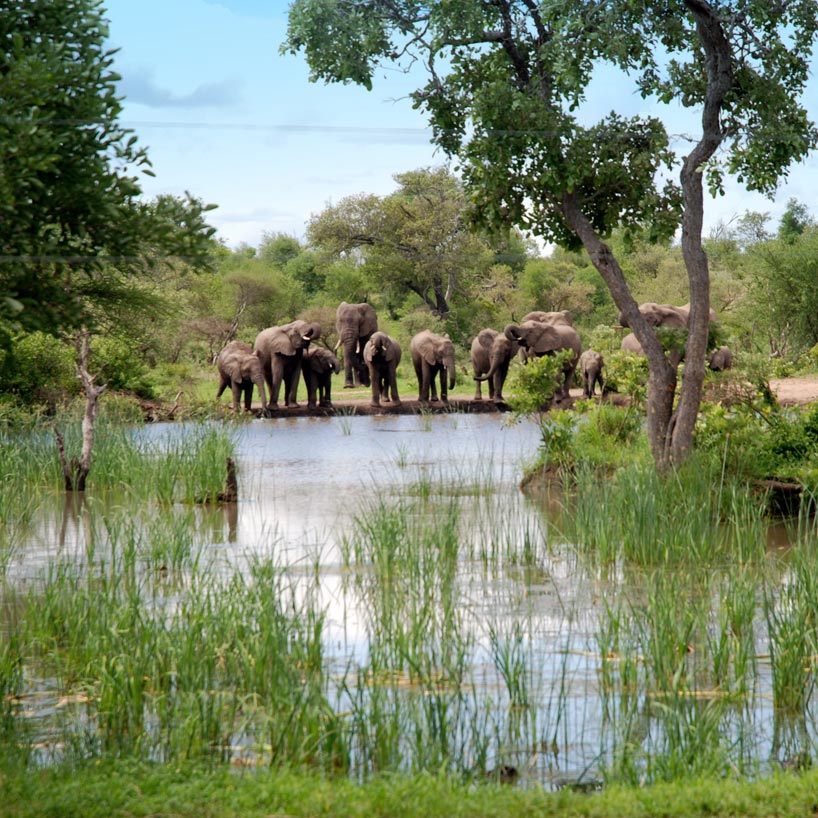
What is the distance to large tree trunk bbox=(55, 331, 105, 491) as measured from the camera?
1267 centimetres

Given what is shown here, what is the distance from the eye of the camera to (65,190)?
5301 mm

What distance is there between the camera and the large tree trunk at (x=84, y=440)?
41.6ft

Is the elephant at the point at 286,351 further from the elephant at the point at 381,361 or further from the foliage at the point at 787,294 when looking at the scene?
the foliage at the point at 787,294

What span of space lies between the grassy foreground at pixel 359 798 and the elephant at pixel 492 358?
23.7 meters

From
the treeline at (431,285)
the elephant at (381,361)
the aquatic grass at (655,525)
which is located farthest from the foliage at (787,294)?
the aquatic grass at (655,525)

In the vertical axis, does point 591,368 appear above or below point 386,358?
below

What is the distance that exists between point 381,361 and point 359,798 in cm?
2414

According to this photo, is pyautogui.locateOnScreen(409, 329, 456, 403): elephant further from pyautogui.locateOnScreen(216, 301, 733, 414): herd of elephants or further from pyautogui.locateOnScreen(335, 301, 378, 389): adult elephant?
pyautogui.locateOnScreen(335, 301, 378, 389): adult elephant

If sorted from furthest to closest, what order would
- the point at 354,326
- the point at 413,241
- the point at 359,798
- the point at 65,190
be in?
the point at 413,241, the point at 354,326, the point at 65,190, the point at 359,798

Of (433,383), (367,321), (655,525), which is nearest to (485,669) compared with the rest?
(655,525)

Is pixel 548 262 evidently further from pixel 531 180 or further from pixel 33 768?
pixel 33 768

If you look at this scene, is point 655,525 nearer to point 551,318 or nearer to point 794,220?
point 551,318

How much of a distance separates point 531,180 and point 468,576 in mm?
5084

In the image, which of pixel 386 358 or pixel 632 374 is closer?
pixel 632 374
